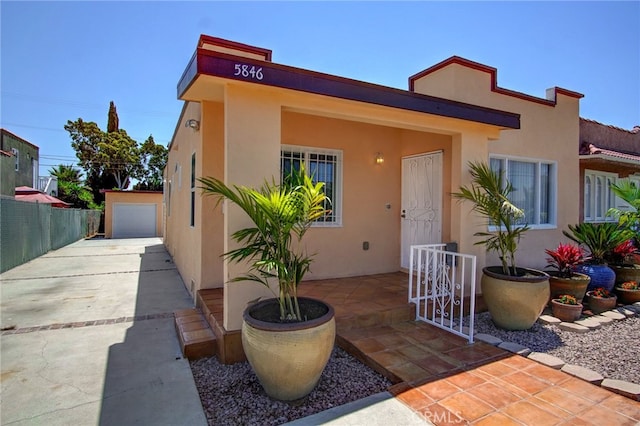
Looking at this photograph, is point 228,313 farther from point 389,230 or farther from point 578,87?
point 578,87

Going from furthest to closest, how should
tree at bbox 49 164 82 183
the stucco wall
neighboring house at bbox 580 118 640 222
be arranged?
tree at bbox 49 164 82 183
neighboring house at bbox 580 118 640 222
the stucco wall

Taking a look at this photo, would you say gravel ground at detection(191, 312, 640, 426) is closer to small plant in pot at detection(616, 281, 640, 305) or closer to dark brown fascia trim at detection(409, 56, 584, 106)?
small plant in pot at detection(616, 281, 640, 305)

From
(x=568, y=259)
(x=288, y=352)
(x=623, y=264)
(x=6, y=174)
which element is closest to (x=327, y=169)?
(x=288, y=352)

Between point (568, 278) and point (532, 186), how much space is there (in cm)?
276

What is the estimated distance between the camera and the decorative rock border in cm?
326

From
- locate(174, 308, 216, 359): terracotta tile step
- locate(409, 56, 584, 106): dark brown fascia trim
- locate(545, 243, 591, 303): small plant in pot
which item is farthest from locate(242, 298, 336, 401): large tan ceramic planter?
locate(409, 56, 584, 106): dark brown fascia trim

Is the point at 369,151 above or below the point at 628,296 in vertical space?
above

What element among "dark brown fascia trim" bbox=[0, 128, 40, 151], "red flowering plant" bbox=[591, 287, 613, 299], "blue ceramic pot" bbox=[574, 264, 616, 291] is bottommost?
"red flowering plant" bbox=[591, 287, 613, 299]

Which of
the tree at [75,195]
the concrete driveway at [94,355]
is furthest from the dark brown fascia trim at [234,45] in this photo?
the tree at [75,195]

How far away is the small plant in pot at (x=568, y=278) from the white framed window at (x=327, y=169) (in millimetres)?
4079

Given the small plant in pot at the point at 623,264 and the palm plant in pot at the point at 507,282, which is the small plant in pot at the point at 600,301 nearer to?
the small plant in pot at the point at 623,264

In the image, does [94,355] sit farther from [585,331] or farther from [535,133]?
[535,133]

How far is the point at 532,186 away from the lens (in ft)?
25.8

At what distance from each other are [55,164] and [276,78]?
40930mm
